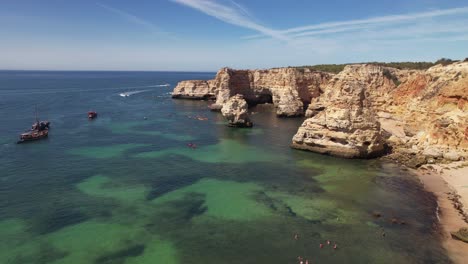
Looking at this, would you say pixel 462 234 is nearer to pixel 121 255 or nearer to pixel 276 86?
pixel 121 255

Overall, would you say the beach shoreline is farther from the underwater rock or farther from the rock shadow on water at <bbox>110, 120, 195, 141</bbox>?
the rock shadow on water at <bbox>110, 120, 195, 141</bbox>

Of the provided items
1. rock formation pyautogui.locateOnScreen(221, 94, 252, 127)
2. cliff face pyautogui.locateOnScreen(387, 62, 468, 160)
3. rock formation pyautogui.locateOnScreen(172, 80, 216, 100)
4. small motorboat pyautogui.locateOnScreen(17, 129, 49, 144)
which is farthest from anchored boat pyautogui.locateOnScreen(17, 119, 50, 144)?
rock formation pyautogui.locateOnScreen(172, 80, 216, 100)

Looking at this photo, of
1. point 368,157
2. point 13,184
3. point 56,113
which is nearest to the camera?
point 13,184

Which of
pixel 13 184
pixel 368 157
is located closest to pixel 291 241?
pixel 368 157

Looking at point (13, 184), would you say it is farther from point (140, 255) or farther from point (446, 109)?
point (446, 109)

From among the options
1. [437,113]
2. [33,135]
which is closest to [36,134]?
[33,135]

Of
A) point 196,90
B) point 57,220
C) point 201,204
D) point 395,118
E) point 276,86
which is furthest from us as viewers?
point 196,90
